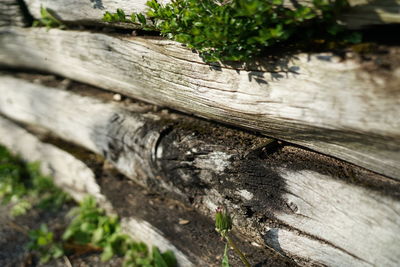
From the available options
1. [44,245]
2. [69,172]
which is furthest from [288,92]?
[44,245]

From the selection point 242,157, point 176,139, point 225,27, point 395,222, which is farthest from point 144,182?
point 395,222

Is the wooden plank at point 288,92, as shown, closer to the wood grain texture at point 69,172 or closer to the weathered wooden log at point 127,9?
the weathered wooden log at point 127,9

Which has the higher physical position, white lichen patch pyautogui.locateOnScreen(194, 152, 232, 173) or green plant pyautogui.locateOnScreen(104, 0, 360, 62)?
green plant pyautogui.locateOnScreen(104, 0, 360, 62)

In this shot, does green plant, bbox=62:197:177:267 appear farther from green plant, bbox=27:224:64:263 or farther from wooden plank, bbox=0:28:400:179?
wooden plank, bbox=0:28:400:179

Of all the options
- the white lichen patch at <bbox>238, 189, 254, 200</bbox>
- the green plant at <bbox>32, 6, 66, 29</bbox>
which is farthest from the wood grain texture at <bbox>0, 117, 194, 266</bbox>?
the green plant at <bbox>32, 6, 66, 29</bbox>

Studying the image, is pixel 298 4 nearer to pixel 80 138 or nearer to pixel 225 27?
pixel 225 27

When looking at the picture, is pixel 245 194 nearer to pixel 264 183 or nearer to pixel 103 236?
pixel 264 183
